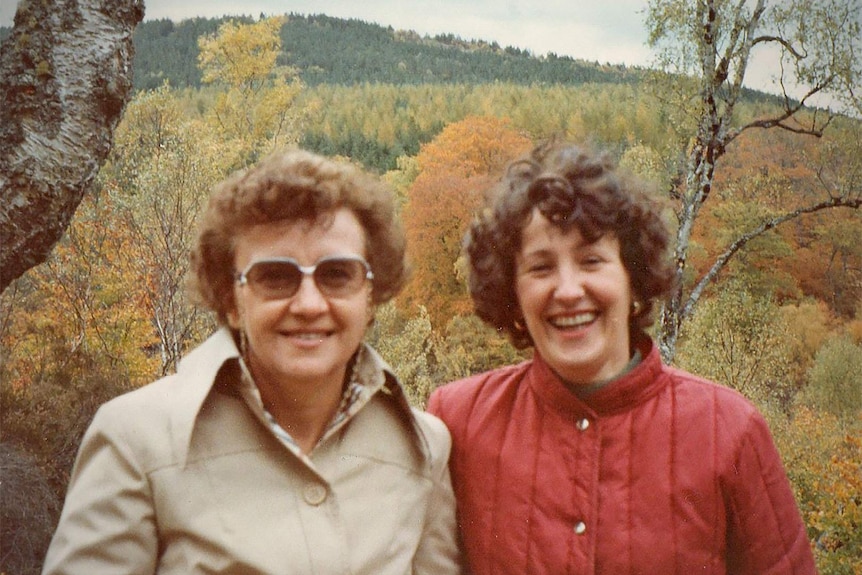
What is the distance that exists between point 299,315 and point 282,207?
305 millimetres

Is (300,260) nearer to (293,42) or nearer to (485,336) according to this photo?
(485,336)

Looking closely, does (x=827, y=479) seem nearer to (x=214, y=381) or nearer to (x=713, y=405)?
(x=713, y=405)

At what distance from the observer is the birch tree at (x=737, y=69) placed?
13.6 metres

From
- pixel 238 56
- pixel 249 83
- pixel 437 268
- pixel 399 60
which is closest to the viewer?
pixel 437 268

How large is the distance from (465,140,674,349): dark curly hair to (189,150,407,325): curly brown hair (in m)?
0.34

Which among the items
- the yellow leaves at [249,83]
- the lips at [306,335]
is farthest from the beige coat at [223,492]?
the yellow leaves at [249,83]

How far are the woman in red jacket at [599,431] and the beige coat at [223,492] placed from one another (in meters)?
0.33

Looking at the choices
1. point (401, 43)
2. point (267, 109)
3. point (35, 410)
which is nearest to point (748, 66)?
point (35, 410)

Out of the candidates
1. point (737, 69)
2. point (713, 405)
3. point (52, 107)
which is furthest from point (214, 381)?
point (737, 69)

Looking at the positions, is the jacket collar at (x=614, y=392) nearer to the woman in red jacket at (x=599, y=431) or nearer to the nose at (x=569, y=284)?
the woman in red jacket at (x=599, y=431)

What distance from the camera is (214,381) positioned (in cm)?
215

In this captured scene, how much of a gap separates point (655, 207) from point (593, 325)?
0.50 meters

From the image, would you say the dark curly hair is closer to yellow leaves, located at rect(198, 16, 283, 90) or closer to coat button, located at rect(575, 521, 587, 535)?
coat button, located at rect(575, 521, 587, 535)

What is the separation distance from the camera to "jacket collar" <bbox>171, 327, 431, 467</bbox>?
6.68 feet
